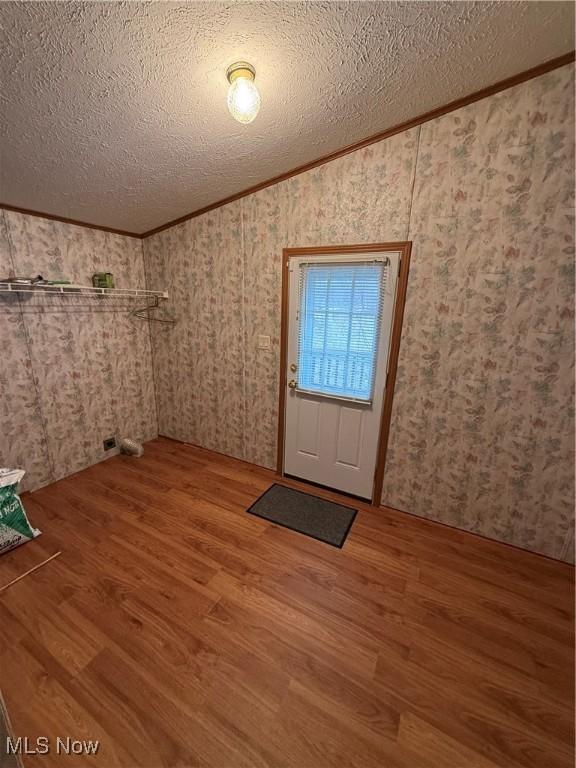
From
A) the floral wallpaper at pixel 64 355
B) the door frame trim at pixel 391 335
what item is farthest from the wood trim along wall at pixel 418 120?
the floral wallpaper at pixel 64 355

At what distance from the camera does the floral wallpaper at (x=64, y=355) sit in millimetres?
2225

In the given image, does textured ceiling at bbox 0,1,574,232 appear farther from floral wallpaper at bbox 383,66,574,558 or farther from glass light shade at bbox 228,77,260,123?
floral wallpaper at bbox 383,66,574,558

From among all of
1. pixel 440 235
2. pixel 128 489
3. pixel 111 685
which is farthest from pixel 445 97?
pixel 128 489

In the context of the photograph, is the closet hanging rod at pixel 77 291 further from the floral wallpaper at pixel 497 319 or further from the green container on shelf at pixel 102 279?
the floral wallpaper at pixel 497 319

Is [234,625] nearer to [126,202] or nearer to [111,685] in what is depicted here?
[111,685]

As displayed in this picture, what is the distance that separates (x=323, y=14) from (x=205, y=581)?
2.66 meters

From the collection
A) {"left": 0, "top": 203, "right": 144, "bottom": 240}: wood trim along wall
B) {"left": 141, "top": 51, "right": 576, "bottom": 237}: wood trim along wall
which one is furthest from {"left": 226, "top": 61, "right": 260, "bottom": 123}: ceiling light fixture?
{"left": 0, "top": 203, "right": 144, "bottom": 240}: wood trim along wall

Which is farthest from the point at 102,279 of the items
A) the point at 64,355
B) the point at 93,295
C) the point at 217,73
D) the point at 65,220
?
the point at 217,73

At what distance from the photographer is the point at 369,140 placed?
6.28ft

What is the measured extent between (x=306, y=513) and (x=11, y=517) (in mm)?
1913

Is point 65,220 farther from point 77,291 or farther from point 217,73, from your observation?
point 217,73

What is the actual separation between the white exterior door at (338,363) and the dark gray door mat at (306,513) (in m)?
0.22

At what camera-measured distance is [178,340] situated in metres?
3.08

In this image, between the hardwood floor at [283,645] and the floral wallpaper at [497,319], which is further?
the floral wallpaper at [497,319]
